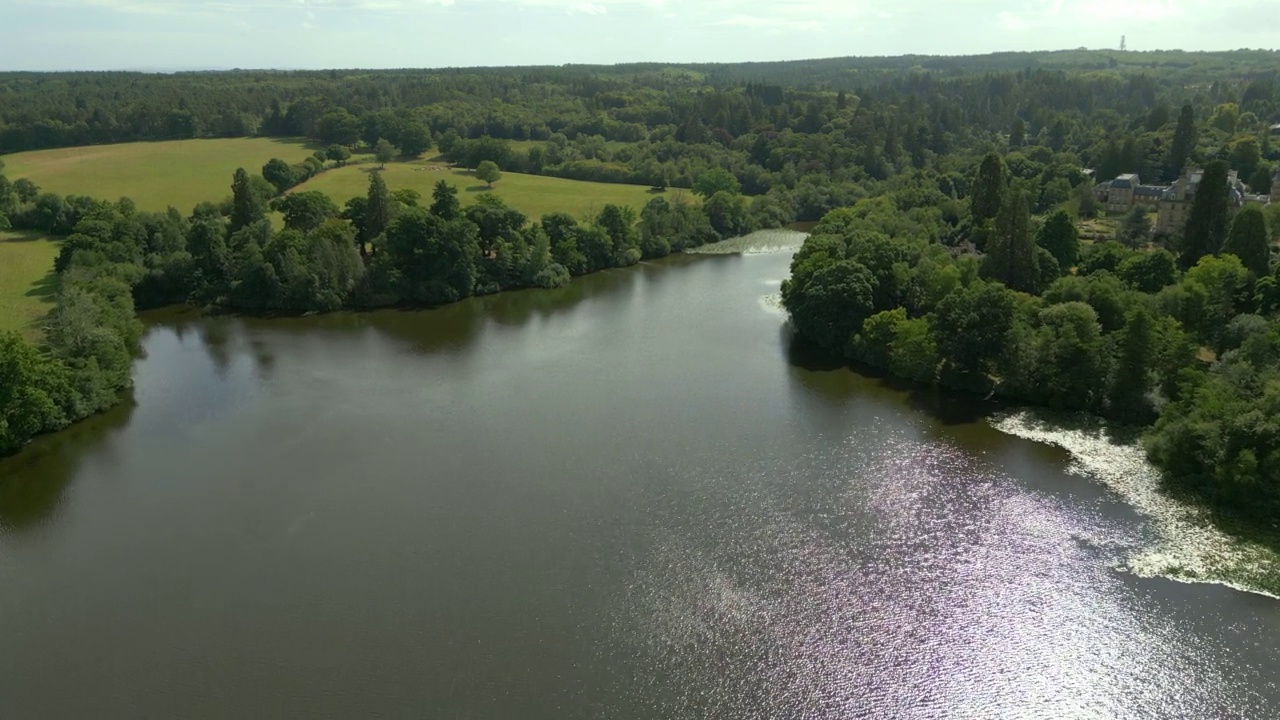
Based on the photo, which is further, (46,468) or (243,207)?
(243,207)

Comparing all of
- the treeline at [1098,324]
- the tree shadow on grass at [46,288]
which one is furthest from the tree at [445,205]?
the treeline at [1098,324]

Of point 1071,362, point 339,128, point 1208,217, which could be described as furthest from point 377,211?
point 339,128

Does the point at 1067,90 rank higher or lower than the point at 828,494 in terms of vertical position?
higher

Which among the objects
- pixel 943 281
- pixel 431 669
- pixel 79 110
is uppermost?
pixel 79 110

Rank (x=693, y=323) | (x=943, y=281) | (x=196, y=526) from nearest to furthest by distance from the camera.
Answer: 1. (x=196, y=526)
2. (x=943, y=281)
3. (x=693, y=323)

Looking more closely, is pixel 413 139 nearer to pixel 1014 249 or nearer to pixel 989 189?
pixel 989 189

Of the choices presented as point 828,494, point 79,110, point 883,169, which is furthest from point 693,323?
point 79,110

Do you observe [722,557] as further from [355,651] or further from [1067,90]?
[1067,90]
